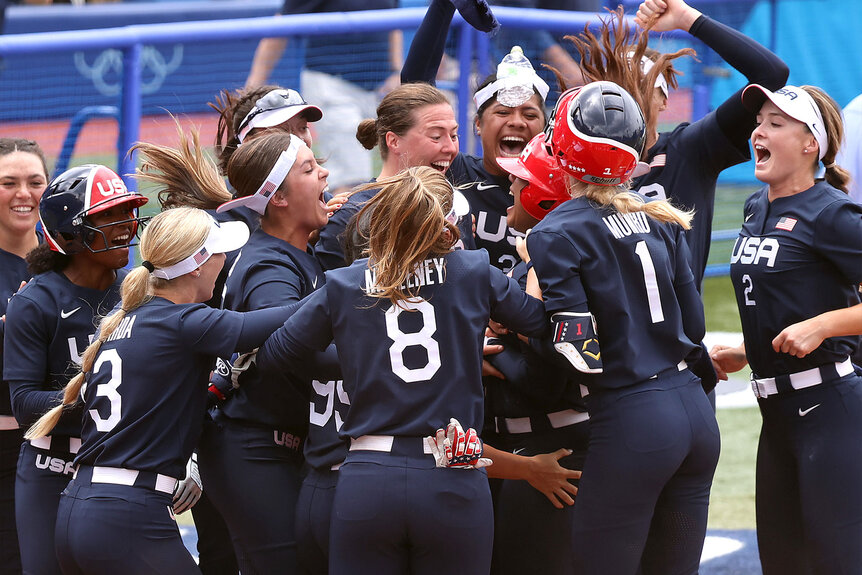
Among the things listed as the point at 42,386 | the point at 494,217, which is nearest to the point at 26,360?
the point at 42,386

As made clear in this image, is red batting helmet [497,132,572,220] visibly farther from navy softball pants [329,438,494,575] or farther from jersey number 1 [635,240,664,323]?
navy softball pants [329,438,494,575]

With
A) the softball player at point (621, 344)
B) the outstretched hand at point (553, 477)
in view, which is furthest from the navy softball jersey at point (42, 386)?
the softball player at point (621, 344)

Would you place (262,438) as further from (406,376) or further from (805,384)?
(805,384)

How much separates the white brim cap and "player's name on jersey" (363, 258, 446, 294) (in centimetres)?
171

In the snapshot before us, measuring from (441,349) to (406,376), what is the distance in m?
0.14

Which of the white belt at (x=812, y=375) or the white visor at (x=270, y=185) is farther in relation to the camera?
the white belt at (x=812, y=375)

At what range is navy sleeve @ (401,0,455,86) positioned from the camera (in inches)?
195

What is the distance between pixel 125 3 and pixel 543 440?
12.0 m

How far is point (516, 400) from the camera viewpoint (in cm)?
414

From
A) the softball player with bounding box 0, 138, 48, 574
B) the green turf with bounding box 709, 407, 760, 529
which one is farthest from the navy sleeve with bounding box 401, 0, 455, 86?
the green turf with bounding box 709, 407, 760, 529

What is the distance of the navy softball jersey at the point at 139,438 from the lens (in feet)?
11.8

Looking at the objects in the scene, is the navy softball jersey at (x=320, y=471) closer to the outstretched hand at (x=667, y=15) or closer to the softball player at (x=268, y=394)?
the softball player at (x=268, y=394)

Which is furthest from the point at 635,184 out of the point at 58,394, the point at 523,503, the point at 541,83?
the point at 58,394

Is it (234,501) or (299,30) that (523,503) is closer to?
(234,501)
